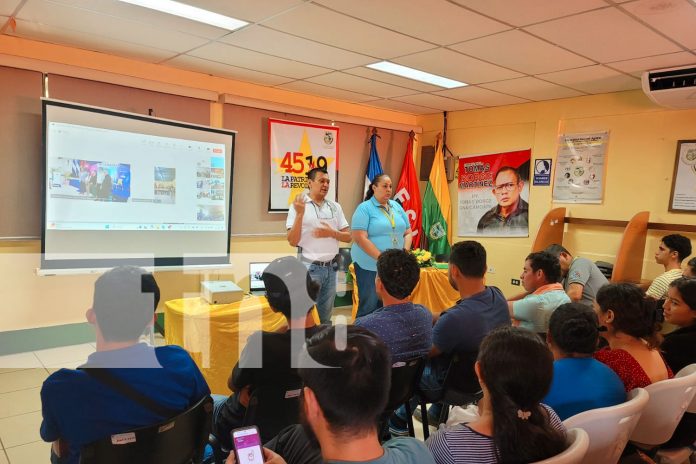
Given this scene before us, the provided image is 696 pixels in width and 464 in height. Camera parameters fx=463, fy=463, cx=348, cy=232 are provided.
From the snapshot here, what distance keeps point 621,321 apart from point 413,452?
135 centimetres

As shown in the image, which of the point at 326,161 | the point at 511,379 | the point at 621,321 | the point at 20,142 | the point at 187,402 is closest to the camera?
the point at 511,379

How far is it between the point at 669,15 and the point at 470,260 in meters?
1.82

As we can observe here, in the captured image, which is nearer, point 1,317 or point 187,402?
point 187,402

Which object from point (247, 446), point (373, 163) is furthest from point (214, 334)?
point (373, 163)

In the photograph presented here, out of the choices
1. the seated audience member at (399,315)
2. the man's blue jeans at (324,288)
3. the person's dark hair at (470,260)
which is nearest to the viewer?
the seated audience member at (399,315)

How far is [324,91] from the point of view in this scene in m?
5.04

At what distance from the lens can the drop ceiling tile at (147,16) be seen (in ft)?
9.23

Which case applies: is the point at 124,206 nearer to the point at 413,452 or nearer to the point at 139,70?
the point at 139,70

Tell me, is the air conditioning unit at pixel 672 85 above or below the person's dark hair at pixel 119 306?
above

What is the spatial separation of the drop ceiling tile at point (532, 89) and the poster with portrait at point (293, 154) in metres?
1.87

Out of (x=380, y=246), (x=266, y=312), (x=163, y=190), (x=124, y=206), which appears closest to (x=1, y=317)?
(x=124, y=206)

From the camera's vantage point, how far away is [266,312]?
310 centimetres

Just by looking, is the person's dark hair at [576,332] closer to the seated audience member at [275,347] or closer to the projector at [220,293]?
the seated audience member at [275,347]

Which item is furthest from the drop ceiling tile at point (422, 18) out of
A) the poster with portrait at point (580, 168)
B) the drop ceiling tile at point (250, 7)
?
the poster with portrait at point (580, 168)
